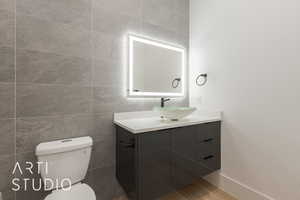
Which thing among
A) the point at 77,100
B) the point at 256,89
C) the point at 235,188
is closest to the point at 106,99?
the point at 77,100

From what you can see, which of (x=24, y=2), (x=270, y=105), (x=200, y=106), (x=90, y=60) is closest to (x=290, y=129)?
(x=270, y=105)

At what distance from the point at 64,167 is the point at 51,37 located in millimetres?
1123

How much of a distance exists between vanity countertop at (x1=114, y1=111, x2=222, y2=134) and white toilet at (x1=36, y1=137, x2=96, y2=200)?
409 mm

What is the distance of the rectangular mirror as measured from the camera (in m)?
1.71

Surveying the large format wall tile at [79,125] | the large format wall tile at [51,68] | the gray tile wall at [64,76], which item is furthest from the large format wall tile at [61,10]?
the large format wall tile at [79,125]

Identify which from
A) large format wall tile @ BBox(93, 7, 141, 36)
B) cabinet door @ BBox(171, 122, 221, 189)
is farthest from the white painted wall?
large format wall tile @ BBox(93, 7, 141, 36)

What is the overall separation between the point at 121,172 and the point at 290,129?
62.4 inches

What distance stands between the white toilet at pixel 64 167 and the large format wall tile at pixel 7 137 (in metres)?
0.22

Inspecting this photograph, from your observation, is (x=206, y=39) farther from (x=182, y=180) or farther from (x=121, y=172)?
(x=121, y=172)

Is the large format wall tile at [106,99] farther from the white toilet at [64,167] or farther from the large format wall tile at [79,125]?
the white toilet at [64,167]

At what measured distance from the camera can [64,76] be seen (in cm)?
135

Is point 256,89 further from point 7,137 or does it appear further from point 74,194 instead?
point 7,137

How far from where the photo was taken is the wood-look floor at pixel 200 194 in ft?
5.46

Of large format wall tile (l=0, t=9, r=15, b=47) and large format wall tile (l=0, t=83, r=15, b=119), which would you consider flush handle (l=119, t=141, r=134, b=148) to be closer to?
large format wall tile (l=0, t=83, r=15, b=119)
